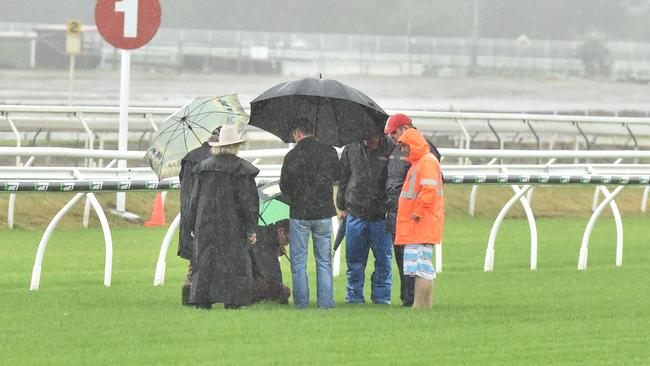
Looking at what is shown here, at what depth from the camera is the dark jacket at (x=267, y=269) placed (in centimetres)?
1022

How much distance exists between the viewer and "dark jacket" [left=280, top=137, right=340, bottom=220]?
9.85 metres

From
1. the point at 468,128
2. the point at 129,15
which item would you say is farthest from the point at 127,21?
the point at 468,128

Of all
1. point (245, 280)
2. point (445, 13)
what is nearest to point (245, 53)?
point (445, 13)

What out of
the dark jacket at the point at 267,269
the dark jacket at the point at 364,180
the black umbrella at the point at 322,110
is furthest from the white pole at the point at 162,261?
the dark jacket at the point at 364,180

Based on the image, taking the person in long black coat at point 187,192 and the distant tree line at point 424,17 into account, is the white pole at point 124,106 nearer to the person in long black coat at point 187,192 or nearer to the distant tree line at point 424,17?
the person in long black coat at point 187,192

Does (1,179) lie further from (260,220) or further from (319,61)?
(319,61)

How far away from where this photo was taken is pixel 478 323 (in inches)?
363

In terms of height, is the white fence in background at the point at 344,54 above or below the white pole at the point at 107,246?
above

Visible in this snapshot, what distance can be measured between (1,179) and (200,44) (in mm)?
52946

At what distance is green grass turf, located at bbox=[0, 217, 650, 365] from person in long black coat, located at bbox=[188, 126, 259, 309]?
19 centimetres

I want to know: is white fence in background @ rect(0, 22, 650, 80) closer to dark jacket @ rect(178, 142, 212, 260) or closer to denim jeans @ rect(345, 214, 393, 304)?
denim jeans @ rect(345, 214, 393, 304)

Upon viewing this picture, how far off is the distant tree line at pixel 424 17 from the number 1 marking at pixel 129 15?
→ 6453 cm

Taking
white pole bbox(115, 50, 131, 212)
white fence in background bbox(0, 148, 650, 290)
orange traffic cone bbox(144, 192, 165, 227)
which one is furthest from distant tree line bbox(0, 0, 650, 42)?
white fence in background bbox(0, 148, 650, 290)

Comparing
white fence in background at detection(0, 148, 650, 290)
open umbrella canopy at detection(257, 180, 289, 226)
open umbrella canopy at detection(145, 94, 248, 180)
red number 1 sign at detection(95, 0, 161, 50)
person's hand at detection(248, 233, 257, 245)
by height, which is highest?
red number 1 sign at detection(95, 0, 161, 50)
